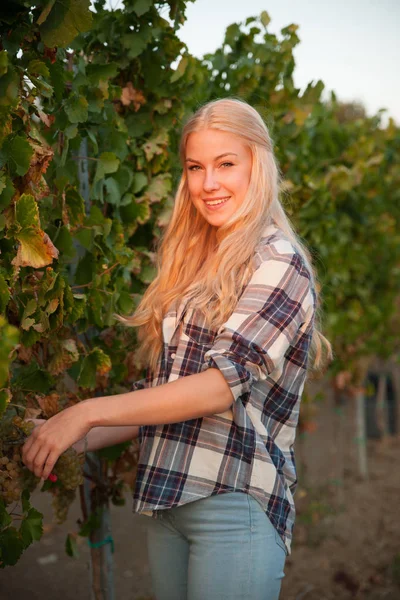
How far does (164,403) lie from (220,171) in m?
0.71

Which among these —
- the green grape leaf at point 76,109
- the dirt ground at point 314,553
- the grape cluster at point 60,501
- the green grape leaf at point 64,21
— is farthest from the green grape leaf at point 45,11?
the dirt ground at point 314,553

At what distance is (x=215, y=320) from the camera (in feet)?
5.47

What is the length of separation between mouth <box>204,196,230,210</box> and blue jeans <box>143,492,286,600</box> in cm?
78

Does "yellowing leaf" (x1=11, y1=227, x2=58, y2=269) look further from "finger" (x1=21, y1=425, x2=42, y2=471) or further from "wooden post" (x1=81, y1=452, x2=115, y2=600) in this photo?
"wooden post" (x1=81, y1=452, x2=115, y2=600)

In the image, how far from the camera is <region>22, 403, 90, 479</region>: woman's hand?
4.68 feet

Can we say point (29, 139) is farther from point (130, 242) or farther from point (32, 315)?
point (130, 242)

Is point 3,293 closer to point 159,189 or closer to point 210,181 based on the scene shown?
point 210,181

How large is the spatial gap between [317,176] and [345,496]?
2799mm

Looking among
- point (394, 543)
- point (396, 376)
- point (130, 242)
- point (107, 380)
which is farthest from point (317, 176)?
point (396, 376)

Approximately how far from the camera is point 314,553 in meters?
4.30

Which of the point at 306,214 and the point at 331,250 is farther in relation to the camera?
the point at 331,250

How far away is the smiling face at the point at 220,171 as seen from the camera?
179 cm

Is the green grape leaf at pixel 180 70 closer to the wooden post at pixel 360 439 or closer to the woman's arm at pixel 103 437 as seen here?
the woman's arm at pixel 103 437

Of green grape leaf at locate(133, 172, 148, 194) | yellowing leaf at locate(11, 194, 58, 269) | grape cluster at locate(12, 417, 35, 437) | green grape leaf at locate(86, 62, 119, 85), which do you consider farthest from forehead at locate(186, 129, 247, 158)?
grape cluster at locate(12, 417, 35, 437)
